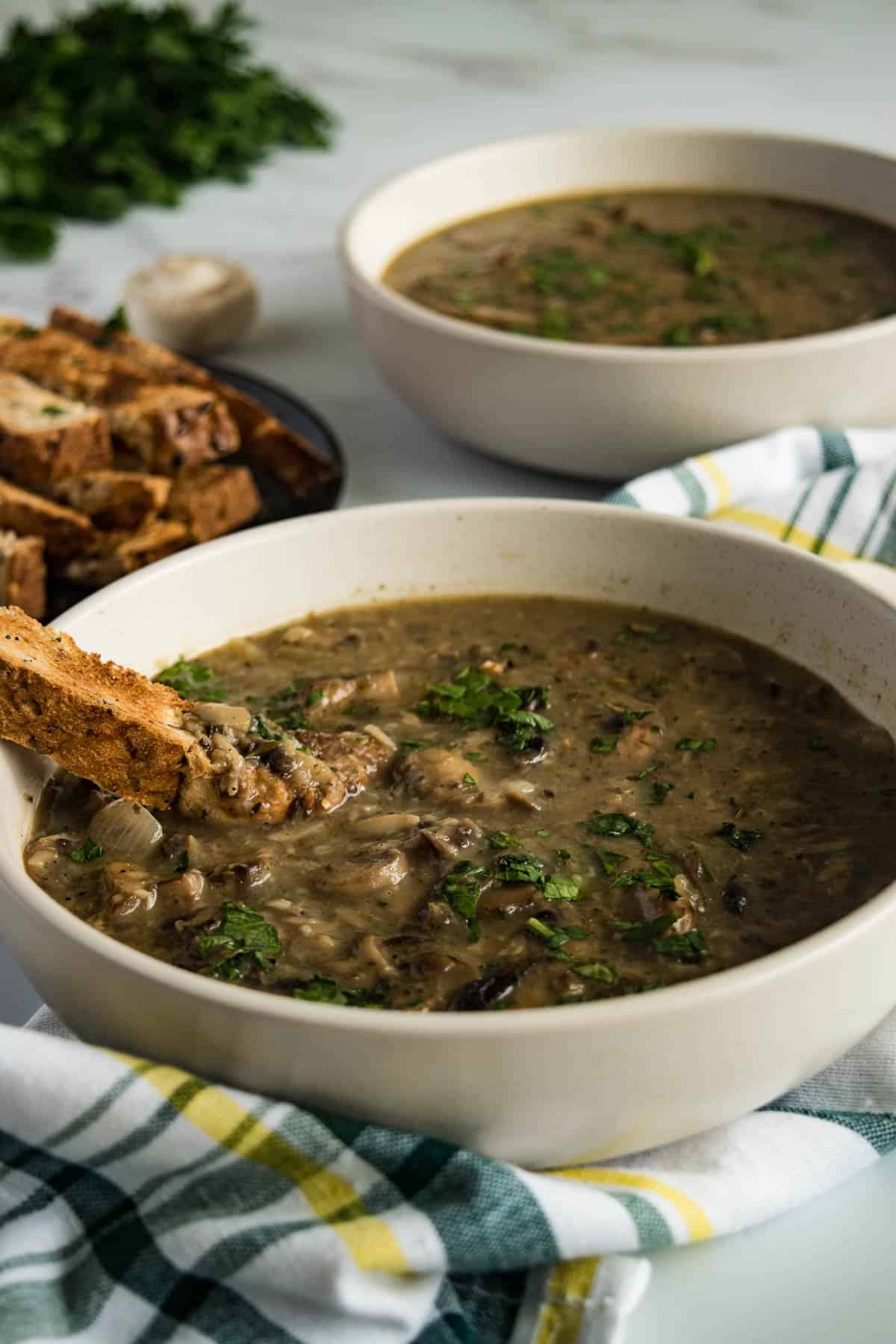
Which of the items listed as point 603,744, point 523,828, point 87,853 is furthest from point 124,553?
point 523,828

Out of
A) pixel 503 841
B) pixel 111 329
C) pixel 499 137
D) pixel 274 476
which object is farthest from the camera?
pixel 499 137

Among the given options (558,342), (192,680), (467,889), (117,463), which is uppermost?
(558,342)

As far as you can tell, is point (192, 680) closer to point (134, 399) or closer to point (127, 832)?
point (127, 832)

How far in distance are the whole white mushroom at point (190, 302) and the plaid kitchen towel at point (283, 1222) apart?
3.22 metres

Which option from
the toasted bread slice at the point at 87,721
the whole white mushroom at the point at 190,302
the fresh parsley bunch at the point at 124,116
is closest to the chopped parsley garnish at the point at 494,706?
the toasted bread slice at the point at 87,721

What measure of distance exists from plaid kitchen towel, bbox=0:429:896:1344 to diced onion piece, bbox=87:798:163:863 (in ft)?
1.45

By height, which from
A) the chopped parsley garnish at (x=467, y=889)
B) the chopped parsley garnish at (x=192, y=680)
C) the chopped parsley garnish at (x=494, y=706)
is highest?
the chopped parsley garnish at (x=467, y=889)

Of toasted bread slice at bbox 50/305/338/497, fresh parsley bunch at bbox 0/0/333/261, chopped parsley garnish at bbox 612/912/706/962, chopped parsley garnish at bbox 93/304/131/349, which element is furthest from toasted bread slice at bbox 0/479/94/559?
fresh parsley bunch at bbox 0/0/333/261

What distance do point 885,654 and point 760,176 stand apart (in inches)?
121

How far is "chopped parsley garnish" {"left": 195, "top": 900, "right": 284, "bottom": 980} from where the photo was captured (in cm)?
251

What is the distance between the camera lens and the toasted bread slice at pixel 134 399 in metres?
4.39

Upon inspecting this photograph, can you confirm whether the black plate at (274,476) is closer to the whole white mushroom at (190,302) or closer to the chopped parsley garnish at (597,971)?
the whole white mushroom at (190,302)

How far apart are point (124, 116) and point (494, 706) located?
4.10 meters

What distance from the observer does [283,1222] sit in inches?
89.2
